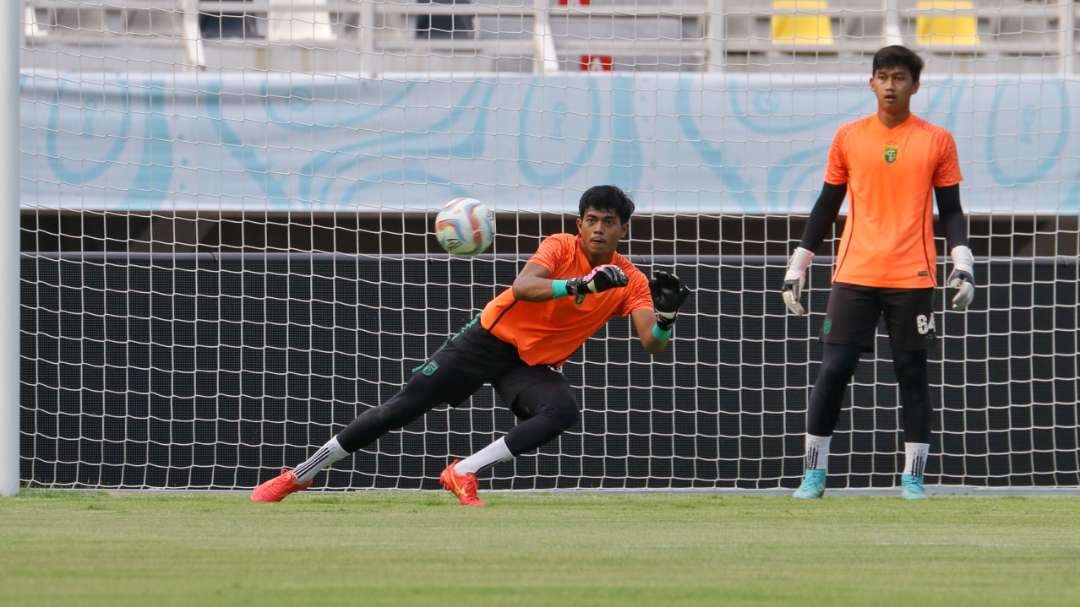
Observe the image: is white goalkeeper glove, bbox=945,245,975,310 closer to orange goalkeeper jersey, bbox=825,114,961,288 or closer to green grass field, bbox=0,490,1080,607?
orange goalkeeper jersey, bbox=825,114,961,288

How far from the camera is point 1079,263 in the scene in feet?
31.6

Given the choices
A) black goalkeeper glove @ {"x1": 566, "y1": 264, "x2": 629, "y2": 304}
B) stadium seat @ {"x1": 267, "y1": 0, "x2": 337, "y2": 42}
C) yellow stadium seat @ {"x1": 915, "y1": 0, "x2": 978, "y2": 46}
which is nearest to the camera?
black goalkeeper glove @ {"x1": 566, "y1": 264, "x2": 629, "y2": 304}

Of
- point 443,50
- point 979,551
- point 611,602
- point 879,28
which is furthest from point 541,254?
point 879,28

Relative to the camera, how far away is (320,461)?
6637 millimetres

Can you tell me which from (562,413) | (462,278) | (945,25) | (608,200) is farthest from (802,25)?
(562,413)

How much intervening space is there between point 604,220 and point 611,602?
3.25m

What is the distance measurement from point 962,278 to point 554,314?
161 centimetres

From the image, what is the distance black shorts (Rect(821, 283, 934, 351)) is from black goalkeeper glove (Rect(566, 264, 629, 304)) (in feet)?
3.62

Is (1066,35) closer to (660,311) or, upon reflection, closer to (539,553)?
(660,311)

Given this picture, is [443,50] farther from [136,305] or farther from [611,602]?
[611,602]

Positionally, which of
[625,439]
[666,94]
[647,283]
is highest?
[666,94]

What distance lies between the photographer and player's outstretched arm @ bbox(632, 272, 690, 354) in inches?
256

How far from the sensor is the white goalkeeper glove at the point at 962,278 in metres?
6.66

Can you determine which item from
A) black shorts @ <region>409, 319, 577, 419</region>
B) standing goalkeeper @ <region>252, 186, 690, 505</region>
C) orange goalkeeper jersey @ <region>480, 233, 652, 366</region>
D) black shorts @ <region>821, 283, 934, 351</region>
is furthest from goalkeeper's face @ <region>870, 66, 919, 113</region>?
black shorts @ <region>409, 319, 577, 419</region>
